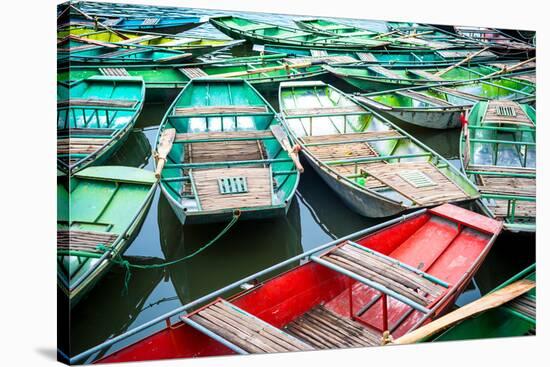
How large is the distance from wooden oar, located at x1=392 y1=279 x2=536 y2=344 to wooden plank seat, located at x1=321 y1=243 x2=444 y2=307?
171mm

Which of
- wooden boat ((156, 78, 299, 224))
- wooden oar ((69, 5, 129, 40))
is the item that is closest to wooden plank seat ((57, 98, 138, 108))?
wooden boat ((156, 78, 299, 224))

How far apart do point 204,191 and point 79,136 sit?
1.19 meters

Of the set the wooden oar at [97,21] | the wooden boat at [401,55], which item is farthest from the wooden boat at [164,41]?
the wooden boat at [401,55]

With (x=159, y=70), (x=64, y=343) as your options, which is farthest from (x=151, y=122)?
(x=64, y=343)

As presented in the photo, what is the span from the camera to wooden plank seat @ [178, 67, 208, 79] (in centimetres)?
740

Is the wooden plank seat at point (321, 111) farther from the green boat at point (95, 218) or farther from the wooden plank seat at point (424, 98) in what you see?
the green boat at point (95, 218)

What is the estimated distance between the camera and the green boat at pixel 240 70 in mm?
7070

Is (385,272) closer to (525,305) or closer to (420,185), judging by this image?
(525,305)

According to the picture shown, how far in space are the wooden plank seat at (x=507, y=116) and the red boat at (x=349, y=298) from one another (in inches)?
69.5

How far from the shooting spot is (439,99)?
7.95 metres


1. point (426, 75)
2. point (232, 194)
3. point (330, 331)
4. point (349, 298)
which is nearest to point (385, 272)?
point (349, 298)

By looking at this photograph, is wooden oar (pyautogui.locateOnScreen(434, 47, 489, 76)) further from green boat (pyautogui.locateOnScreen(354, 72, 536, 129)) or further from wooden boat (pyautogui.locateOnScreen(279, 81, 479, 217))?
wooden boat (pyautogui.locateOnScreen(279, 81, 479, 217))

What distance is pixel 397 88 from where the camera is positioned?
8180mm

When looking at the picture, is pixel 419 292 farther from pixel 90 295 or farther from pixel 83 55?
pixel 83 55
